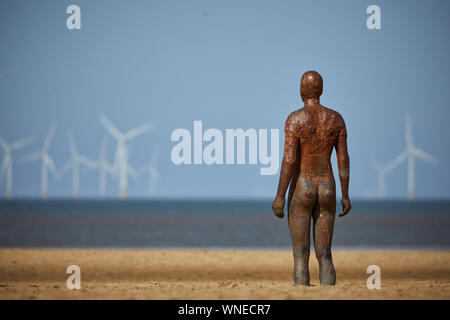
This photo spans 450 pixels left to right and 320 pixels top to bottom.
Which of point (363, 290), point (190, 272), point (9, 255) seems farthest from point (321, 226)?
point (9, 255)

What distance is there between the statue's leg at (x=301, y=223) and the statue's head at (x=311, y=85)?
150 centimetres

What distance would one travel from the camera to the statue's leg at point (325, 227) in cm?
1093

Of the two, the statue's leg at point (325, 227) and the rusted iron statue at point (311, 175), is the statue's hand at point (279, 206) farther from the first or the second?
the statue's leg at point (325, 227)

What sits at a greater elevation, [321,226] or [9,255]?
[321,226]

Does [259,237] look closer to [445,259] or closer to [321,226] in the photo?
[445,259]

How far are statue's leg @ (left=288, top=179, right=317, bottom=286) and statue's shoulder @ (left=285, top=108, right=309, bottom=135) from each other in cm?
88

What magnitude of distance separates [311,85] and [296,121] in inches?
29.3

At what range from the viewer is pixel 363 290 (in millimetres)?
9875

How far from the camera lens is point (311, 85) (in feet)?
36.7

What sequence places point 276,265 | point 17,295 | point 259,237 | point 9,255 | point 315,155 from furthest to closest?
point 259,237 → point 9,255 → point 276,265 → point 315,155 → point 17,295

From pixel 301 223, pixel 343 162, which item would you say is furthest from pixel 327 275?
pixel 343 162

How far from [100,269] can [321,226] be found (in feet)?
33.9

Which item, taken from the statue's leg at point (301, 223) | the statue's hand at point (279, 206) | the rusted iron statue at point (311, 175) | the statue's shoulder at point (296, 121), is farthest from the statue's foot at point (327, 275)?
the statue's shoulder at point (296, 121)

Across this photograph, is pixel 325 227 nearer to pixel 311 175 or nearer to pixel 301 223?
pixel 301 223
